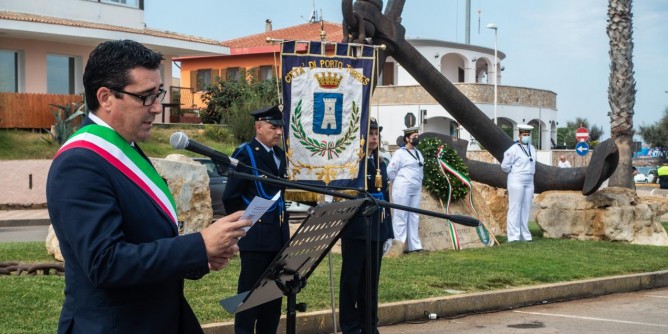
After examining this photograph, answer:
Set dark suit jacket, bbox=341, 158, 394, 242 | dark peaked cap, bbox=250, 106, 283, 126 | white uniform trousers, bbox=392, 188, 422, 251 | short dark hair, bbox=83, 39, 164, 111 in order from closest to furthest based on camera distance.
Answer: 1. short dark hair, bbox=83, 39, 164, 111
2. dark peaked cap, bbox=250, 106, 283, 126
3. dark suit jacket, bbox=341, 158, 394, 242
4. white uniform trousers, bbox=392, 188, 422, 251

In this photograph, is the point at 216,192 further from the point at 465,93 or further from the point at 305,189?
the point at 465,93

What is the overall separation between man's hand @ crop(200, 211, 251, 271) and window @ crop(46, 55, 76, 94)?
102 ft

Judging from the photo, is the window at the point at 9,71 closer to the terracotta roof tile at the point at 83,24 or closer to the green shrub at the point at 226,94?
the terracotta roof tile at the point at 83,24

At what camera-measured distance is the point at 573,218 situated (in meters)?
17.0

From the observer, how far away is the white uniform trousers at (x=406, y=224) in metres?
14.1

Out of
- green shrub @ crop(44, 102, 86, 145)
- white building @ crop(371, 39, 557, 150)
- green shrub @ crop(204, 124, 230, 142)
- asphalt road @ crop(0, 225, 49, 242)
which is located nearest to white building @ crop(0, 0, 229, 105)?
green shrub @ crop(44, 102, 86, 145)

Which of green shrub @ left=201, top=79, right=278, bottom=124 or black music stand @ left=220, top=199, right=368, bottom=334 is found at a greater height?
green shrub @ left=201, top=79, right=278, bottom=124

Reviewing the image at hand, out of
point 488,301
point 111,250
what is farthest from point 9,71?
point 111,250

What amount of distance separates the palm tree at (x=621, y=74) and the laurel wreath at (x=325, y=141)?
15.4 m

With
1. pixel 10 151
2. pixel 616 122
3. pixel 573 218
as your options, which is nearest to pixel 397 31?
pixel 573 218

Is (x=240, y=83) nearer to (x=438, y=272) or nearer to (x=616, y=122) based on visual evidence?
(x=616, y=122)

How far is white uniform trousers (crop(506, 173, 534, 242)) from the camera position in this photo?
16.6 meters

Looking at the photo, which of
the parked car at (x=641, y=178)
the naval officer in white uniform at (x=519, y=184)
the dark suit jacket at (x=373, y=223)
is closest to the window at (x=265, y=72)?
the parked car at (x=641, y=178)

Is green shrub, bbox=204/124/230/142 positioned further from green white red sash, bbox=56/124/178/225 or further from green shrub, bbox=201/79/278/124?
green white red sash, bbox=56/124/178/225
